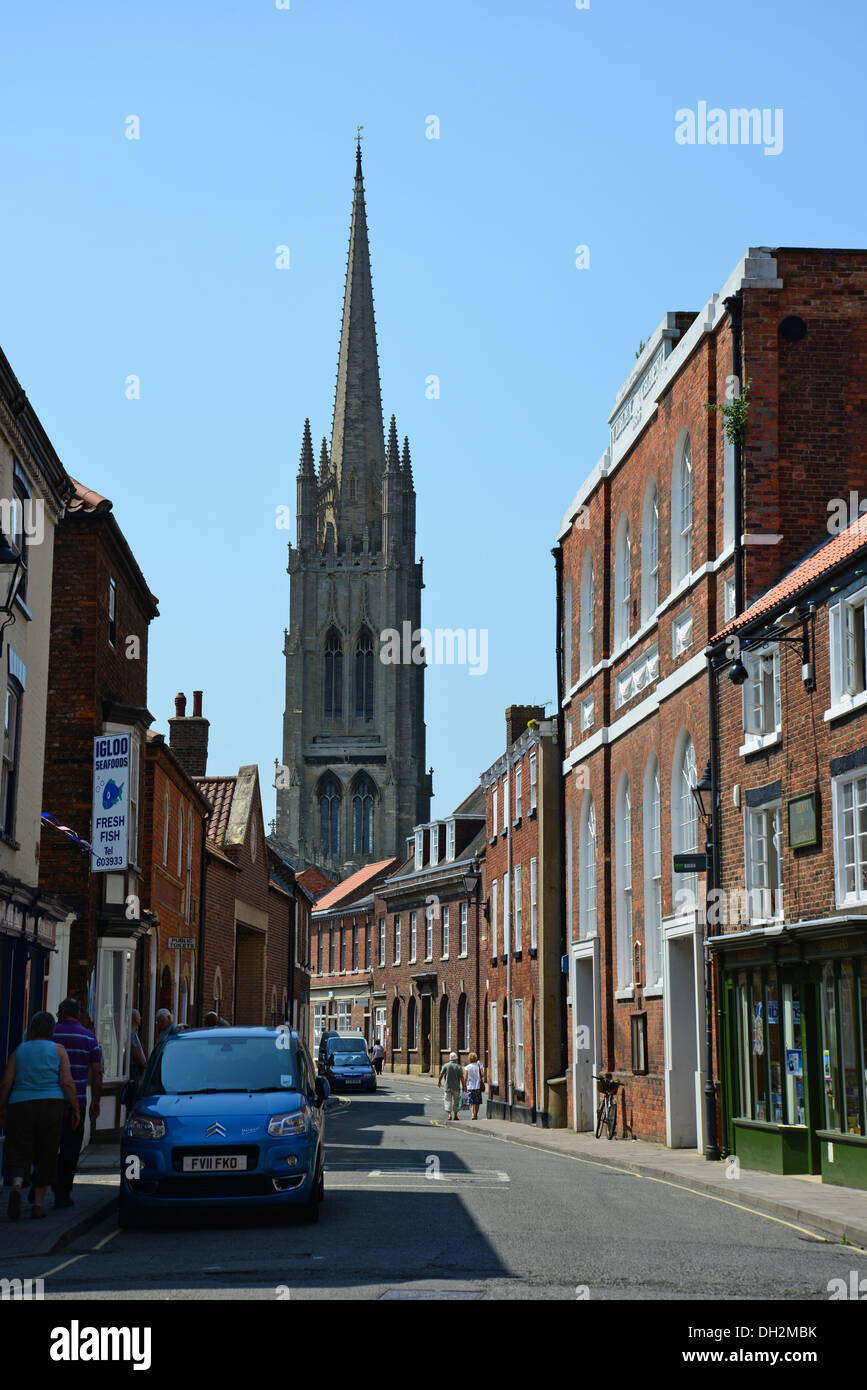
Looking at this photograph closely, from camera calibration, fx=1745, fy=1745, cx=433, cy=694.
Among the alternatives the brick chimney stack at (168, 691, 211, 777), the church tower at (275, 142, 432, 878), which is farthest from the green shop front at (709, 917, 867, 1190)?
the church tower at (275, 142, 432, 878)

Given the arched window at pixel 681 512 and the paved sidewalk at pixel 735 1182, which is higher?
the arched window at pixel 681 512

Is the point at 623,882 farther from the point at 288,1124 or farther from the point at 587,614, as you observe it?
the point at 288,1124

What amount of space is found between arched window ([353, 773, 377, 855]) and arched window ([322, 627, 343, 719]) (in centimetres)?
505

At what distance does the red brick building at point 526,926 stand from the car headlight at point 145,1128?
21670 mm

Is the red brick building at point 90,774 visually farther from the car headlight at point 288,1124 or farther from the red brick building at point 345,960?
the red brick building at point 345,960

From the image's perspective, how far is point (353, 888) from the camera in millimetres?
95188

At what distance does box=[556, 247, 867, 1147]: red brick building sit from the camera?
2347 centimetres

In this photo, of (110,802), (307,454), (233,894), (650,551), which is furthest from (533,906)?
(307,454)

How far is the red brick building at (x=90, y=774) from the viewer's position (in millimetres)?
24859

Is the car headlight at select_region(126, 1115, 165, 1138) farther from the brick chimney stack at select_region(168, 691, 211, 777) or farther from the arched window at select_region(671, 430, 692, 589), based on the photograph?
the brick chimney stack at select_region(168, 691, 211, 777)

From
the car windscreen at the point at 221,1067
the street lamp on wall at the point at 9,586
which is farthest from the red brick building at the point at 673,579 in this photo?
the car windscreen at the point at 221,1067

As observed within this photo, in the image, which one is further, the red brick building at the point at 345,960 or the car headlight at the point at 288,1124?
the red brick building at the point at 345,960
